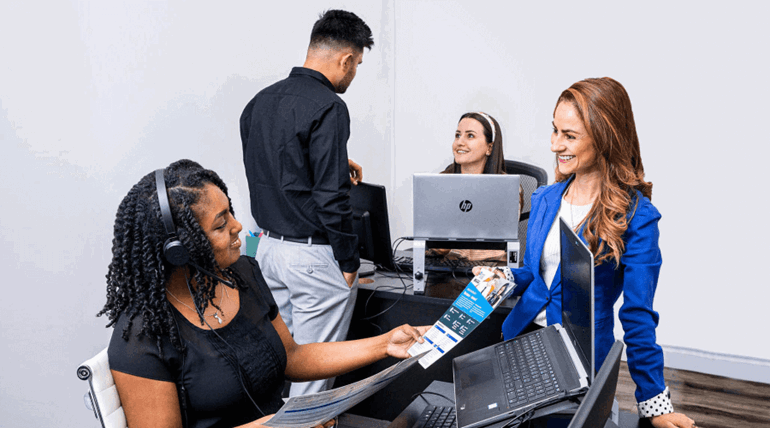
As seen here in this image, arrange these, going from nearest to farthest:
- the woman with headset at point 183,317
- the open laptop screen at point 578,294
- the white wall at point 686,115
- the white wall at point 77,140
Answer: the open laptop screen at point 578,294, the woman with headset at point 183,317, the white wall at point 77,140, the white wall at point 686,115

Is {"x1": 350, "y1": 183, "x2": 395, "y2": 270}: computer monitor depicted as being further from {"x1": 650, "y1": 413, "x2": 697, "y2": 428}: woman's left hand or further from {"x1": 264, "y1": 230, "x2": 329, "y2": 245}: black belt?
{"x1": 650, "y1": 413, "x2": 697, "y2": 428}: woman's left hand

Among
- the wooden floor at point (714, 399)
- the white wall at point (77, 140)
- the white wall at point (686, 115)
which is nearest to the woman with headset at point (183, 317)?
the white wall at point (77, 140)

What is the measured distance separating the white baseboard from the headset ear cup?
3.19 metres

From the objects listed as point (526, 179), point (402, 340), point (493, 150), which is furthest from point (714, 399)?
point (402, 340)

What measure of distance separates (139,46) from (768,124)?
316 cm

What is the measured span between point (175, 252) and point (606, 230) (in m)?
0.96

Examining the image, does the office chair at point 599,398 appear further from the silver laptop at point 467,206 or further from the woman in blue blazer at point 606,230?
the silver laptop at point 467,206

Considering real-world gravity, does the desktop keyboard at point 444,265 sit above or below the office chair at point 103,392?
below

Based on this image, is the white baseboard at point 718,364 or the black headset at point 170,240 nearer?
the black headset at point 170,240

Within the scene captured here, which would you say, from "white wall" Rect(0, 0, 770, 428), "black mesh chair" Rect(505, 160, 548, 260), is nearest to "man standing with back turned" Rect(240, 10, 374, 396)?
"white wall" Rect(0, 0, 770, 428)

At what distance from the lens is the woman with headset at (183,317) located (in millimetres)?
1023

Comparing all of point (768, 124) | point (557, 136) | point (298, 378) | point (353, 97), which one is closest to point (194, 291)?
point (298, 378)

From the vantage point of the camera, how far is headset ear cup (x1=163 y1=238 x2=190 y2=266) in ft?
3.40

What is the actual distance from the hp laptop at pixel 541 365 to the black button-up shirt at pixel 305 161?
101 cm
